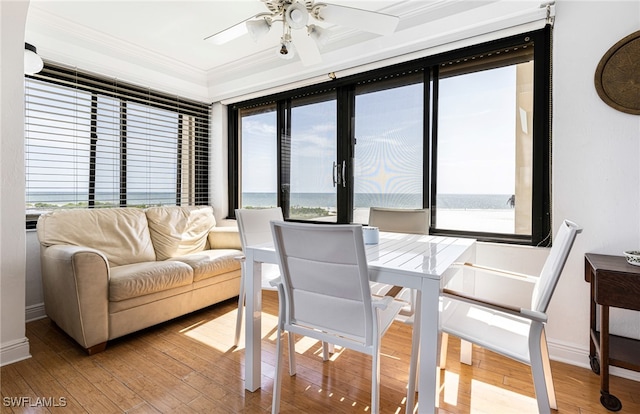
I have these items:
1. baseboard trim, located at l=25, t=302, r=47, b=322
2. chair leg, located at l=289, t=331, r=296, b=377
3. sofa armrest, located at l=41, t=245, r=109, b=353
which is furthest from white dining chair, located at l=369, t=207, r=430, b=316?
baseboard trim, located at l=25, t=302, r=47, b=322

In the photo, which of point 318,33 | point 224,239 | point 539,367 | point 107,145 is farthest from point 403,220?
point 107,145

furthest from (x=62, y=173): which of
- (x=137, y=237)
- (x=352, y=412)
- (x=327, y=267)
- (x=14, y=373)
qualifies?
(x=352, y=412)

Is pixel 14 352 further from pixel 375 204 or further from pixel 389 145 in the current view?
pixel 389 145

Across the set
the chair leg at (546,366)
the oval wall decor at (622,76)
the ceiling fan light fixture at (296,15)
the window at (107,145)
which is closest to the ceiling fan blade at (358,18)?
the ceiling fan light fixture at (296,15)

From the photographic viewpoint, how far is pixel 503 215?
7.91 feet

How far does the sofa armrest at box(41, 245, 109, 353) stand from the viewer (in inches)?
78.0

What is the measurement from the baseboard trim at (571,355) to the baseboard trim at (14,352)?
3448 millimetres

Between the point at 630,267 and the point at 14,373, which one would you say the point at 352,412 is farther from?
the point at 14,373

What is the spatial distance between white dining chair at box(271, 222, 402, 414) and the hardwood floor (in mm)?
346

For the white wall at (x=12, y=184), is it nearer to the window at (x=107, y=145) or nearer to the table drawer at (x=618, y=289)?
the window at (x=107, y=145)

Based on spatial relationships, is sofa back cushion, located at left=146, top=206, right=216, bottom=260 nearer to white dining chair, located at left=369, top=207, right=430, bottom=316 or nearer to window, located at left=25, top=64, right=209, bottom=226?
window, located at left=25, top=64, right=209, bottom=226

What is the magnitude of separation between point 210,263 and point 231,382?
1.22 metres

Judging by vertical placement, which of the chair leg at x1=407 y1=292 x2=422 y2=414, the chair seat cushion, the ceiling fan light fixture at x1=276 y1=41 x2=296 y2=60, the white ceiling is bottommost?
the chair leg at x1=407 y1=292 x2=422 y2=414

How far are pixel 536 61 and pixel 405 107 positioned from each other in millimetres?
A: 1012
